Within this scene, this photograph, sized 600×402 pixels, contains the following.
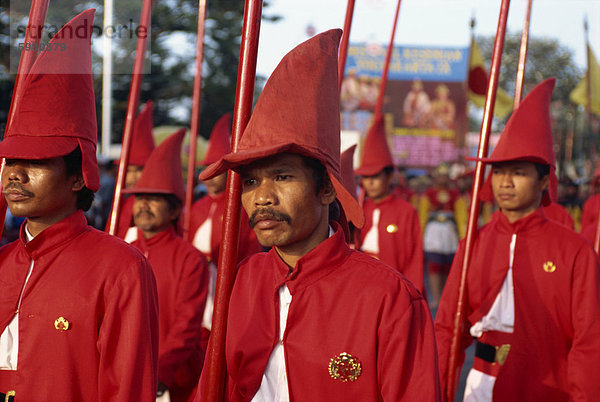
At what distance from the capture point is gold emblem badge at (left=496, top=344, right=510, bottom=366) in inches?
166

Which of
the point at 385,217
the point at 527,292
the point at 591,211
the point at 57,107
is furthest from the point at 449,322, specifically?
the point at 591,211

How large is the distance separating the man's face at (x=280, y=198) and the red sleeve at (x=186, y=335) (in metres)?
2.42

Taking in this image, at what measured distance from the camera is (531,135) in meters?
4.38

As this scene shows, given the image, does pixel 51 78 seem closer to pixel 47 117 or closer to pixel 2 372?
pixel 47 117

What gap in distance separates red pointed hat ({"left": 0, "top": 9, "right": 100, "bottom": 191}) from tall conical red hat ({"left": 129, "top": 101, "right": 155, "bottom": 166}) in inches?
172

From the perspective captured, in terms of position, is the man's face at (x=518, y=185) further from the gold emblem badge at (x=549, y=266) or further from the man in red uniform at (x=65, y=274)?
the man in red uniform at (x=65, y=274)

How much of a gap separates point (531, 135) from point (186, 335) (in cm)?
229

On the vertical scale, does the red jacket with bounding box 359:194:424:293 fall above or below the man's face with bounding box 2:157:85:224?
below

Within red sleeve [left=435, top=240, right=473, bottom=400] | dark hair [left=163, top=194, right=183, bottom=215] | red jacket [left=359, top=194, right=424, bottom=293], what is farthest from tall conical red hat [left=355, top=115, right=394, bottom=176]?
red sleeve [left=435, top=240, right=473, bottom=400]

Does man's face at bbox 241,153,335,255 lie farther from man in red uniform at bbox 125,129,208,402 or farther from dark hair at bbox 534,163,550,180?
man in red uniform at bbox 125,129,208,402

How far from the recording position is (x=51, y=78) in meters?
2.95

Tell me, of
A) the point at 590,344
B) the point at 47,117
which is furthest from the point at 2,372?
the point at 590,344

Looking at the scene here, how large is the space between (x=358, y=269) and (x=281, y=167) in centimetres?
41

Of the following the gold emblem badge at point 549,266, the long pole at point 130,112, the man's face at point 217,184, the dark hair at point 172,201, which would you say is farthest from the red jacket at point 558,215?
the long pole at point 130,112
